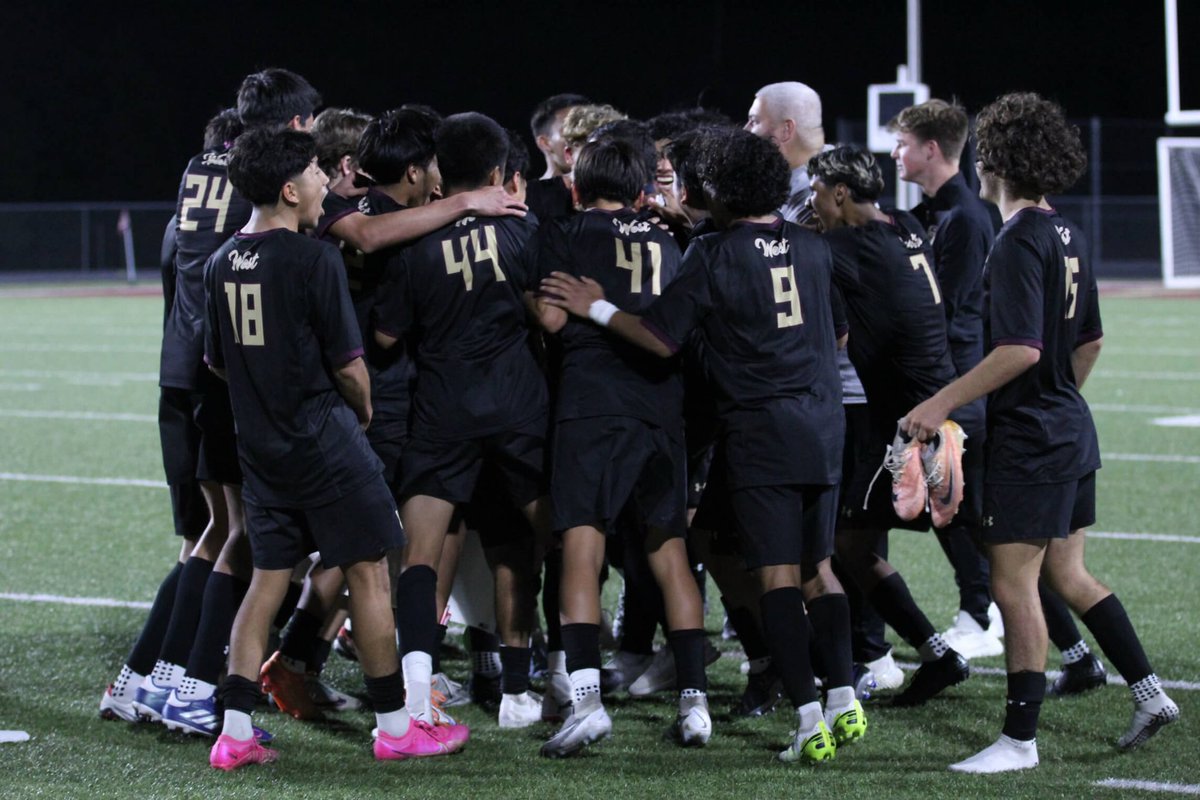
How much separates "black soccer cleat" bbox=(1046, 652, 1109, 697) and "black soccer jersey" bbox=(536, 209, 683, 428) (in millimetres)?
1710

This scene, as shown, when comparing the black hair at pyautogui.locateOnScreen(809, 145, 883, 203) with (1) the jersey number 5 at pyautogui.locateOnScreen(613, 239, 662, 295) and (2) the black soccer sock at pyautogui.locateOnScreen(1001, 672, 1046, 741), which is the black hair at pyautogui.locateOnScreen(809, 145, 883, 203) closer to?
(1) the jersey number 5 at pyautogui.locateOnScreen(613, 239, 662, 295)

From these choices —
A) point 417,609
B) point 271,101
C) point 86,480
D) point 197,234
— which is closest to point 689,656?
point 417,609

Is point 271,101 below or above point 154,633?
above

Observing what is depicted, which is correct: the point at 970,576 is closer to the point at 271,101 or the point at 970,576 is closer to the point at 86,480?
the point at 271,101

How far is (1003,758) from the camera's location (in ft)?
13.5

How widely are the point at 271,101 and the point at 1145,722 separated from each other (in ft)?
10.6

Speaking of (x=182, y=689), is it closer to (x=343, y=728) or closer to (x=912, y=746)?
(x=343, y=728)

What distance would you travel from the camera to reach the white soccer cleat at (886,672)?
17.0 feet

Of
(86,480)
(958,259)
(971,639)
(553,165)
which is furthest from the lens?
(86,480)

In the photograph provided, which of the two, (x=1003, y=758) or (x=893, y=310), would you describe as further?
(x=893, y=310)

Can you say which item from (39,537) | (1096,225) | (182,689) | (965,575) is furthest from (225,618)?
(1096,225)

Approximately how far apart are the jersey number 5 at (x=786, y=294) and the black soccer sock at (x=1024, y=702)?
1145 mm

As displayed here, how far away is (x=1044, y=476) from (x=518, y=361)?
1.53m

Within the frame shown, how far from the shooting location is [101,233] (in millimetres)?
36812
